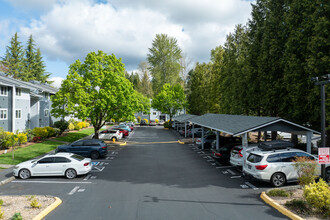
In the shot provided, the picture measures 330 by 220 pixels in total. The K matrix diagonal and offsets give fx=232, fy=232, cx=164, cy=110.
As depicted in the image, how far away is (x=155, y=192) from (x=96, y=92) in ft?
59.0

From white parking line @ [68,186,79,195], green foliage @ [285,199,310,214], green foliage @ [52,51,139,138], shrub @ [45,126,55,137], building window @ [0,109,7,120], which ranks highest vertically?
green foliage @ [52,51,139,138]

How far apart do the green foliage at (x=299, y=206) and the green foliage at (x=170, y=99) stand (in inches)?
1756

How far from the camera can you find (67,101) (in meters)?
25.9

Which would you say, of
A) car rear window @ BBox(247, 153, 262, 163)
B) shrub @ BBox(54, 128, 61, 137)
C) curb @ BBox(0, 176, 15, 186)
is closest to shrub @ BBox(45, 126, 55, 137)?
shrub @ BBox(54, 128, 61, 137)

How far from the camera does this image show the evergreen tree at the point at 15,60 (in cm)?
5612

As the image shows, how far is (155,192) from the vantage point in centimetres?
1131

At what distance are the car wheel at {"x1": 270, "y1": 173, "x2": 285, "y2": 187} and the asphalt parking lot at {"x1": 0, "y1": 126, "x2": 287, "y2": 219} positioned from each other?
50cm

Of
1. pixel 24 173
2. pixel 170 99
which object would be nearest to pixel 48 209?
pixel 24 173

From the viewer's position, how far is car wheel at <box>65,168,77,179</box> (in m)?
13.9

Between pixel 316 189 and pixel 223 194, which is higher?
pixel 316 189

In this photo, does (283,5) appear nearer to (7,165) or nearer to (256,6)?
(256,6)

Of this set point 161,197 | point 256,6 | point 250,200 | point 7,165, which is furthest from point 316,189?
point 256,6

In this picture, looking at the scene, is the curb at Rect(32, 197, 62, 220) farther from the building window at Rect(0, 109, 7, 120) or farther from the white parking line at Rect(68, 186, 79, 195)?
the building window at Rect(0, 109, 7, 120)

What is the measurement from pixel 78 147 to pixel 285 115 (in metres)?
18.5
